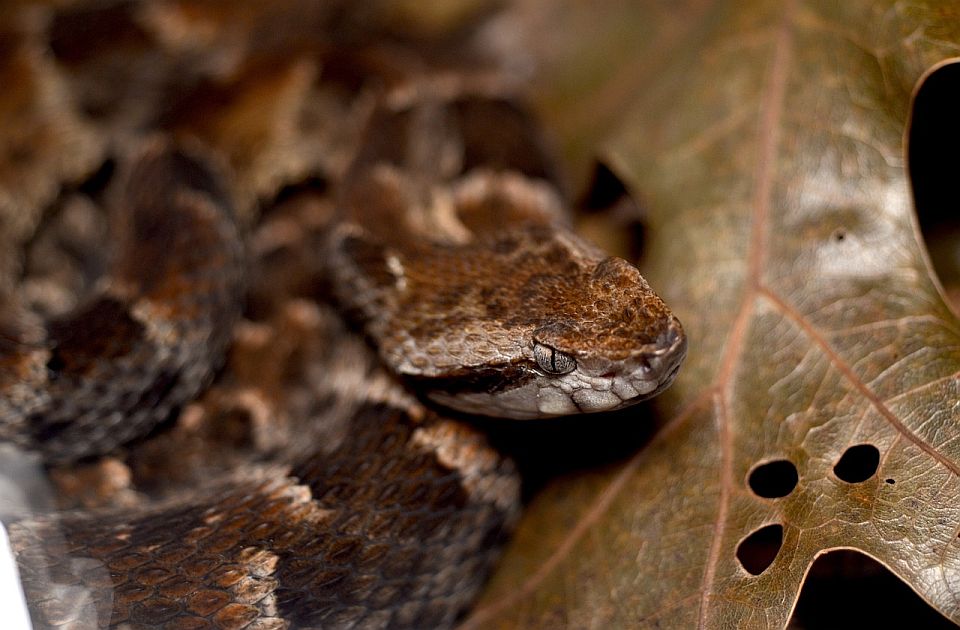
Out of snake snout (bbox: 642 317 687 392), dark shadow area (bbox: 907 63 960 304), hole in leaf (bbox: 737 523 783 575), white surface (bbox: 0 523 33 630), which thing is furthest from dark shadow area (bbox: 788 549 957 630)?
white surface (bbox: 0 523 33 630)

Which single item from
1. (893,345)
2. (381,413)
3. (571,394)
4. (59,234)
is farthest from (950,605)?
(59,234)

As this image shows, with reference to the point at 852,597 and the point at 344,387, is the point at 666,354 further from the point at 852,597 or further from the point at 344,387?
the point at 344,387

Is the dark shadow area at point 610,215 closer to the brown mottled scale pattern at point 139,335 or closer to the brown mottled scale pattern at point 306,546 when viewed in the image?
the brown mottled scale pattern at point 306,546

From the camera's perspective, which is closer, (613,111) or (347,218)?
(347,218)

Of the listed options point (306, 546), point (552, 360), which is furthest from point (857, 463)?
point (306, 546)

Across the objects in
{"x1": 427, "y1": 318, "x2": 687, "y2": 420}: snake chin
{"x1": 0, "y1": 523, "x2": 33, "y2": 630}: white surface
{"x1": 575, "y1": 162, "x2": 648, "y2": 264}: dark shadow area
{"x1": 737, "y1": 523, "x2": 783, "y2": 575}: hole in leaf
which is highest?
{"x1": 0, "y1": 523, "x2": 33, "y2": 630}: white surface

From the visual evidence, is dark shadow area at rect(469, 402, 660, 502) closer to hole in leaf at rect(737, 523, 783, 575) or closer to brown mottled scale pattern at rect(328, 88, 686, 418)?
brown mottled scale pattern at rect(328, 88, 686, 418)

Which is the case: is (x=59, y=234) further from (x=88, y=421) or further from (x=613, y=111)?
(x=613, y=111)
